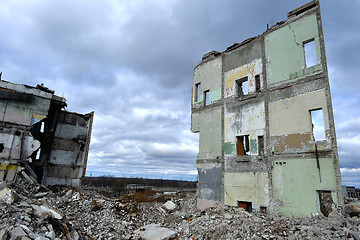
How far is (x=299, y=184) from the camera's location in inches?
371

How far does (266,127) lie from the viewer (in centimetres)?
1102

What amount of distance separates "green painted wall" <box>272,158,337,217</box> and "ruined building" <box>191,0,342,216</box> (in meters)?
0.03

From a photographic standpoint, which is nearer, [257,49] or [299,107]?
[299,107]

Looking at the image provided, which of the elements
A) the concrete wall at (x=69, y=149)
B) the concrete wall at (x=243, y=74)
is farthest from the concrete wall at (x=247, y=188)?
the concrete wall at (x=69, y=149)

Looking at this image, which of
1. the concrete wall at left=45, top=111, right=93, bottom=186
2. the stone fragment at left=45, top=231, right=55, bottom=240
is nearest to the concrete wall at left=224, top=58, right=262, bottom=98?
the stone fragment at left=45, top=231, right=55, bottom=240

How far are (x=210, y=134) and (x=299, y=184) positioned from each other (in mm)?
5740

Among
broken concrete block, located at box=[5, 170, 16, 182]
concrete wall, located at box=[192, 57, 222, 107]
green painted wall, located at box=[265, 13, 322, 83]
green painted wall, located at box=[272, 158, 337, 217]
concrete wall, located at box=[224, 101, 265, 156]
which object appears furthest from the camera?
concrete wall, located at box=[192, 57, 222, 107]

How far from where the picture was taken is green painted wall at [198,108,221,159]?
1339cm

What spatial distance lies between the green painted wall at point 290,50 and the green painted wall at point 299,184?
155 inches

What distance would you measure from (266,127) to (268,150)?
1.12m

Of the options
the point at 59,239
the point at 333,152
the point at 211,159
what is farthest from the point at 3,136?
the point at 333,152

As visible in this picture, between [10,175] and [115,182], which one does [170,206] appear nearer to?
[10,175]

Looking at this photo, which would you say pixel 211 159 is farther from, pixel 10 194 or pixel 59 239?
pixel 10 194

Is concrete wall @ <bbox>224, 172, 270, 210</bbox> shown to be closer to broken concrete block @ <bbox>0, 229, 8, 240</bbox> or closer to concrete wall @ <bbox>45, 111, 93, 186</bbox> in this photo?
broken concrete block @ <bbox>0, 229, 8, 240</bbox>
